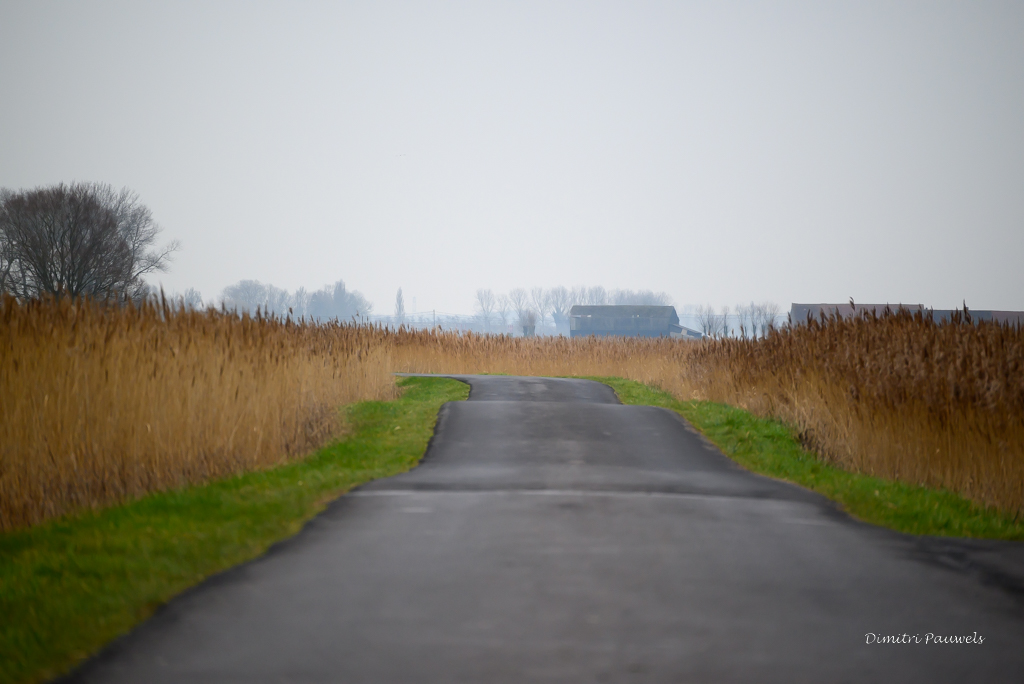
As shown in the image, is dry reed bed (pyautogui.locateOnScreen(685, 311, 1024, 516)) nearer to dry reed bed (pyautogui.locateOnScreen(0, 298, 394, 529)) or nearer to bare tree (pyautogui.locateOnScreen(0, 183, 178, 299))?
dry reed bed (pyautogui.locateOnScreen(0, 298, 394, 529))

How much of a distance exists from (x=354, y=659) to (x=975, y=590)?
4.49 metres

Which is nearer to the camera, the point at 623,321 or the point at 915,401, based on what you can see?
the point at 915,401

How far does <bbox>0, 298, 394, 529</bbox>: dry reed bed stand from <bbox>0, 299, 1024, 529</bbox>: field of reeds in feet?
0.07

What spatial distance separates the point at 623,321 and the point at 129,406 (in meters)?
105

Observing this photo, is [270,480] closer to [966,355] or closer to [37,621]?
[37,621]

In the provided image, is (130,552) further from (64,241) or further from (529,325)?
(529,325)

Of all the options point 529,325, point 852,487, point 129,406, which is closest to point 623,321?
point 529,325

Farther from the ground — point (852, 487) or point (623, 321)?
point (623, 321)

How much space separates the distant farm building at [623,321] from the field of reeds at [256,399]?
92652 millimetres

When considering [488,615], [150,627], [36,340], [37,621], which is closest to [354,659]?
[488,615]

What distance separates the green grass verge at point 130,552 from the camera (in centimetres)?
488

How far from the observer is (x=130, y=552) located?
6.53 meters

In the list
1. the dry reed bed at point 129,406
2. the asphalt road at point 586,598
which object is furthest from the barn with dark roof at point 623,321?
the asphalt road at point 586,598

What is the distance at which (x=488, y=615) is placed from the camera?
17.3ft
